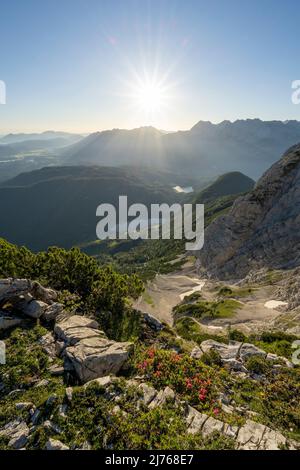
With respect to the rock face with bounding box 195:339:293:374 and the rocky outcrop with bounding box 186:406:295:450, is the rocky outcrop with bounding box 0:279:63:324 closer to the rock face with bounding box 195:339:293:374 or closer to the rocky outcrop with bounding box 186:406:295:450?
the rock face with bounding box 195:339:293:374

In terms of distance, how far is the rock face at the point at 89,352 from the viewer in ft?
73.3

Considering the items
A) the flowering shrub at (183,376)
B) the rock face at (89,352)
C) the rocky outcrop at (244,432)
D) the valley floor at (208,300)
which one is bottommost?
the valley floor at (208,300)

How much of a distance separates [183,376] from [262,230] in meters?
109

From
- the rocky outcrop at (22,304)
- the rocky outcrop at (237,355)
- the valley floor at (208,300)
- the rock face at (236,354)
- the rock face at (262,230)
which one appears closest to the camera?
the rocky outcrop at (237,355)

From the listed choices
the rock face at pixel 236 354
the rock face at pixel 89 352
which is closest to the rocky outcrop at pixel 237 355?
the rock face at pixel 236 354

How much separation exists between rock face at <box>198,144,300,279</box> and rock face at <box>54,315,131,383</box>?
287 ft

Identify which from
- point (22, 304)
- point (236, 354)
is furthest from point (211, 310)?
point (22, 304)

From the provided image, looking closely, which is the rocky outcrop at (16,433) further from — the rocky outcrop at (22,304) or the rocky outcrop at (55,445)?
the rocky outcrop at (22,304)

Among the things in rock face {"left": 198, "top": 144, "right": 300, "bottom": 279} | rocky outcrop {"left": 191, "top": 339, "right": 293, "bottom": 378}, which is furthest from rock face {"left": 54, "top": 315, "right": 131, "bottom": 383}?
rock face {"left": 198, "top": 144, "right": 300, "bottom": 279}

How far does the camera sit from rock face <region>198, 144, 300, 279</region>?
4235 inches

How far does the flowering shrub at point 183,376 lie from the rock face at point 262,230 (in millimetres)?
85447

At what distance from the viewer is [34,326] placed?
2944 centimetres

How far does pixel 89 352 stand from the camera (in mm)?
23781
